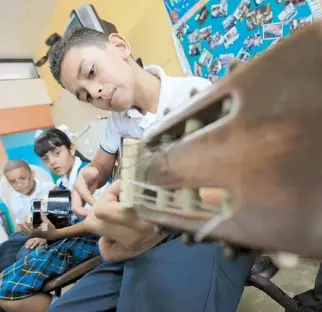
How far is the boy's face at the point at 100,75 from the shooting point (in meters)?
0.71

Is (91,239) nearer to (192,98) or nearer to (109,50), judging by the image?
(109,50)

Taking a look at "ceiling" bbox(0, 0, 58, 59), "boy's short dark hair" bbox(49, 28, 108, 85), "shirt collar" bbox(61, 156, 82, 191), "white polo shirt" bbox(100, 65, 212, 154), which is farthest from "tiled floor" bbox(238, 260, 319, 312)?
"ceiling" bbox(0, 0, 58, 59)

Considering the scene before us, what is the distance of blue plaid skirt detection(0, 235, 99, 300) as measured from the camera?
37.0 inches

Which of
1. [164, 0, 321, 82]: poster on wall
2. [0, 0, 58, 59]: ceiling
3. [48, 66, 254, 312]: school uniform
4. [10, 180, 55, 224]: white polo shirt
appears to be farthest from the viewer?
[0, 0, 58, 59]: ceiling

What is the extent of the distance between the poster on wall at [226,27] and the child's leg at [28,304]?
0.96m

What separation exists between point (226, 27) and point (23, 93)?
1887mm

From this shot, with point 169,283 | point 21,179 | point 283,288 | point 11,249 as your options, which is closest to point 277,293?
point 283,288

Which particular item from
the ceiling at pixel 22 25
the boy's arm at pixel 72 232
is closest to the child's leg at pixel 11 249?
the boy's arm at pixel 72 232

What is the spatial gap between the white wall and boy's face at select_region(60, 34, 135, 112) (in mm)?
2096

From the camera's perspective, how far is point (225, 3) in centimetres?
135

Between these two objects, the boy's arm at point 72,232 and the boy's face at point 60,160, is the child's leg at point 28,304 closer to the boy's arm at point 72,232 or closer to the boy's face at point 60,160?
the boy's arm at point 72,232

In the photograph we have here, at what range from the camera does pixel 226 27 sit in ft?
4.55

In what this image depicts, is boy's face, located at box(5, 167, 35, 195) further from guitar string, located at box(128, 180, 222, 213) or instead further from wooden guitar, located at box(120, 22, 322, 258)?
wooden guitar, located at box(120, 22, 322, 258)

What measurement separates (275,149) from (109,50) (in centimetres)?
66
